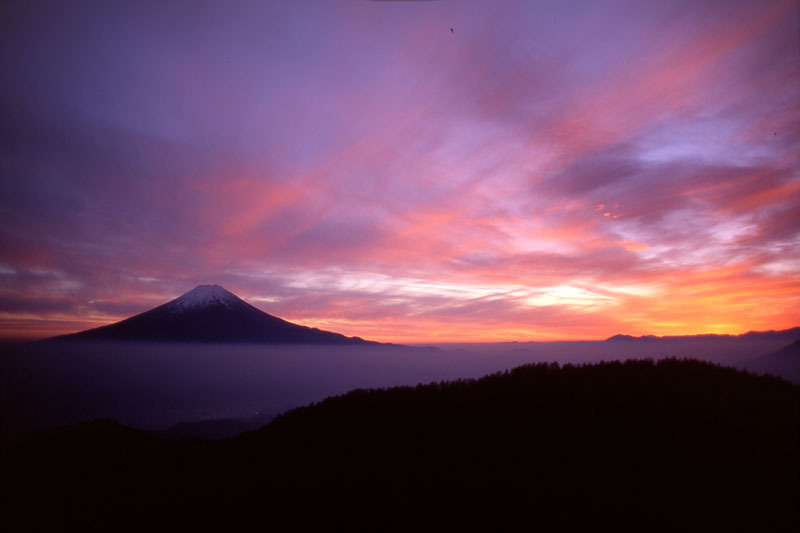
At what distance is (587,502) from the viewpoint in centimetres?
670

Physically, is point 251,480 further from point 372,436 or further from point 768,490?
point 768,490

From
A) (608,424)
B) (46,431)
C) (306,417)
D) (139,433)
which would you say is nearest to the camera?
(608,424)

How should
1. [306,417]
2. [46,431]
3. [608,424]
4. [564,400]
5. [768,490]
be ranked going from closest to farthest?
[768,490], [608,424], [564,400], [306,417], [46,431]

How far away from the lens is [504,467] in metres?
7.98

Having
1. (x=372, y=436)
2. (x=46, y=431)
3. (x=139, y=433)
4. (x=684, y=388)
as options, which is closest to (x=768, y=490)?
(x=684, y=388)

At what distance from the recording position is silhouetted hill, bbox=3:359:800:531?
666cm

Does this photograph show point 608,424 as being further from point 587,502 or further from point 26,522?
point 26,522

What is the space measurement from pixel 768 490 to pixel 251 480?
10.9 meters

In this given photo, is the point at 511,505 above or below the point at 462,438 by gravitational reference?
below

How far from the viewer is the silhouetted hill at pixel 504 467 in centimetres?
666

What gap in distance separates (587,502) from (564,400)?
12.1 ft

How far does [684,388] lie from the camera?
9961 millimetres

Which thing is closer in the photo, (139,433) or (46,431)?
(139,433)

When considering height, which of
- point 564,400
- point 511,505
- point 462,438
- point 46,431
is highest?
point 564,400
